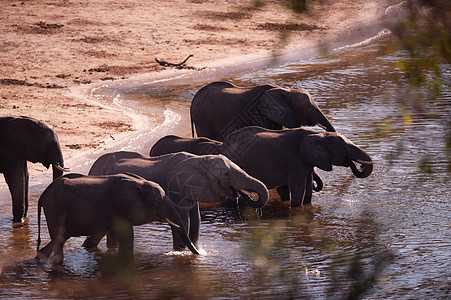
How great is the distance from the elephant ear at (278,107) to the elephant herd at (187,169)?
1cm

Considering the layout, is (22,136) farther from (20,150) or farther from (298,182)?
(298,182)

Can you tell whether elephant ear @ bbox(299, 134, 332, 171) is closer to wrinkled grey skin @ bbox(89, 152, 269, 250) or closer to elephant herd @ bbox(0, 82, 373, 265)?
elephant herd @ bbox(0, 82, 373, 265)

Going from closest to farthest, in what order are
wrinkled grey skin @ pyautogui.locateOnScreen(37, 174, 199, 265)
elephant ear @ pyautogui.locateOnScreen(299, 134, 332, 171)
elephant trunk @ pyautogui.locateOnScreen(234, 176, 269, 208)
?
wrinkled grey skin @ pyautogui.locateOnScreen(37, 174, 199, 265) → elephant trunk @ pyautogui.locateOnScreen(234, 176, 269, 208) → elephant ear @ pyautogui.locateOnScreen(299, 134, 332, 171)

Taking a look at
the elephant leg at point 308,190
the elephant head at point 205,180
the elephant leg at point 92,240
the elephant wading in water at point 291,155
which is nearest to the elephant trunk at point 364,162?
the elephant wading in water at point 291,155

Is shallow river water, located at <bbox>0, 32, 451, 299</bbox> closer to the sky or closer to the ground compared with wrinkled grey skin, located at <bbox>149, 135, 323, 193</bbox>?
closer to the ground

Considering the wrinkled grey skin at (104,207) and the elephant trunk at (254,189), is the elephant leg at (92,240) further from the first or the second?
the elephant trunk at (254,189)

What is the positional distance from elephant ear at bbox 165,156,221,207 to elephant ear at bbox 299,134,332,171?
1973 millimetres

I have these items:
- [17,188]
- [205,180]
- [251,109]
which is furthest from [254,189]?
[251,109]

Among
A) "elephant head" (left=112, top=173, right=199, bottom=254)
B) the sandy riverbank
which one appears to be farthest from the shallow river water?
the sandy riverbank

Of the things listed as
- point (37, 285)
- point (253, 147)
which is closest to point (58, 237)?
point (37, 285)

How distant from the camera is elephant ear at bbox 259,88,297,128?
10688mm

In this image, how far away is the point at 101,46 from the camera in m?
18.6

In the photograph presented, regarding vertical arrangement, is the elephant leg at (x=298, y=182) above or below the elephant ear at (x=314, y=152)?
below

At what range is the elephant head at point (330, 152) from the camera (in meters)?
9.04
